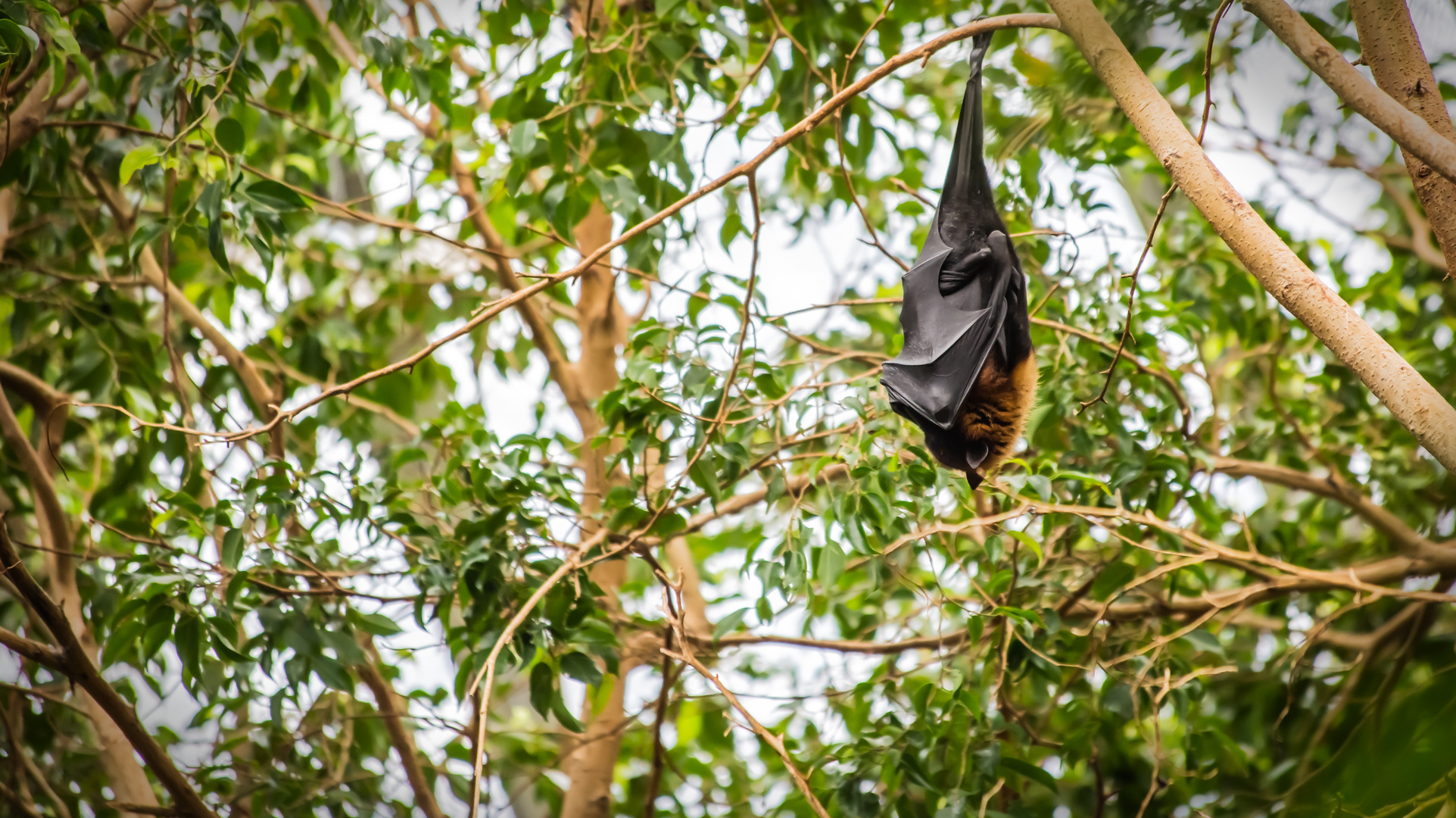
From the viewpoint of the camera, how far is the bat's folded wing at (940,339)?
2361mm

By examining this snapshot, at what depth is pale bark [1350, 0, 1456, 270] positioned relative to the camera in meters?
1.62

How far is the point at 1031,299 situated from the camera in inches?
124

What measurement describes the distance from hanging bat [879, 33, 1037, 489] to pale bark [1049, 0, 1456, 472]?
615 mm

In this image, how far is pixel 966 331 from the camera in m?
2.44

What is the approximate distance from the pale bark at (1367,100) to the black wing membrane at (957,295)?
2.94ft

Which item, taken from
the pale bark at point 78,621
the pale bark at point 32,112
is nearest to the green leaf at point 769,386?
the pale bark at point 32,112

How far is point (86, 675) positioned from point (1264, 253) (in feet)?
8.78

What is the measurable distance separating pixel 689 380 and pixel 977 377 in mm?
759

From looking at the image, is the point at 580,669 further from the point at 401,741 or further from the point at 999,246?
the point at 999,246

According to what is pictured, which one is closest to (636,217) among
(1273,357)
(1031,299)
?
(1031,299)

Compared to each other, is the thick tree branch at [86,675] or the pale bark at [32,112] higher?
the pale bark at [32,112]

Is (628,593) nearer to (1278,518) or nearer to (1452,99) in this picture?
(1278,518)

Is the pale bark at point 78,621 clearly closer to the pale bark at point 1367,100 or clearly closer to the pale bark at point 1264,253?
the pale bark at point 1264,253

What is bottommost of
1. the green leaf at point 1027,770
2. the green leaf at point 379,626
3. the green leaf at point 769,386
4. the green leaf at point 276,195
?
the green leaf at point 1027,770
